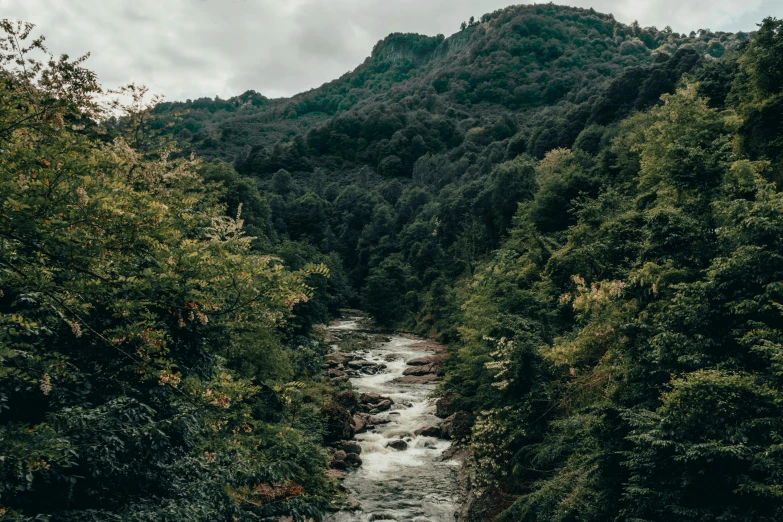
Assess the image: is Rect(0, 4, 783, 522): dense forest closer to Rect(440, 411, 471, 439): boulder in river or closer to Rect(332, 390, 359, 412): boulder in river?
Rect(440, 411, 471, 439): boulder in river

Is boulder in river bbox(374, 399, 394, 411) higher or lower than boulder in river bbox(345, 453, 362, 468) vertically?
higher

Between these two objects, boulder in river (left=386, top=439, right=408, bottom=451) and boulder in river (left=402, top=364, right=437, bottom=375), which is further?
boulder in river (left=402, top=364, right=437, bottom=375)

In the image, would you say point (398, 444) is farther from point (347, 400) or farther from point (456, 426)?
point (347, 400)

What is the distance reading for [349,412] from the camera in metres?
24.2

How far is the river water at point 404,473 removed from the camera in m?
16.1

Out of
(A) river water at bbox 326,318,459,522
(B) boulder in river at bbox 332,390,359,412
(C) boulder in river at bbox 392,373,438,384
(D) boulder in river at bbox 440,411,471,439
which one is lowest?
(A) river water at bbox 326,318,459,522

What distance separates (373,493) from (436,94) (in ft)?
490

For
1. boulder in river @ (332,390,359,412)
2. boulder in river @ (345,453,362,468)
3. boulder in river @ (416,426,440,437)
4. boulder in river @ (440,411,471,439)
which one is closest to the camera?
boulder in river @ (345,453,362,468)

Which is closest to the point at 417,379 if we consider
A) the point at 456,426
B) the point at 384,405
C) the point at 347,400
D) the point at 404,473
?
the point at 384,405

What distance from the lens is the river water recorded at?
1614cm

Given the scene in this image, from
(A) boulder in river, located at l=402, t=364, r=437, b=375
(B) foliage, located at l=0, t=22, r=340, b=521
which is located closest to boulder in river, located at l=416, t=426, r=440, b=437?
(A) boulder in river, located at l=402, t=364, r=437, b=375

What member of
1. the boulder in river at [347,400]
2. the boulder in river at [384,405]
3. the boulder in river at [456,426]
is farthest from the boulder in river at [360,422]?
the boulder in river at [456,426]

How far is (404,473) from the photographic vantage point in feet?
63.4

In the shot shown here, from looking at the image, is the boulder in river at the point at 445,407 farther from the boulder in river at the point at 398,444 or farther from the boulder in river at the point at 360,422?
the boulder in river at the point at 360,422
